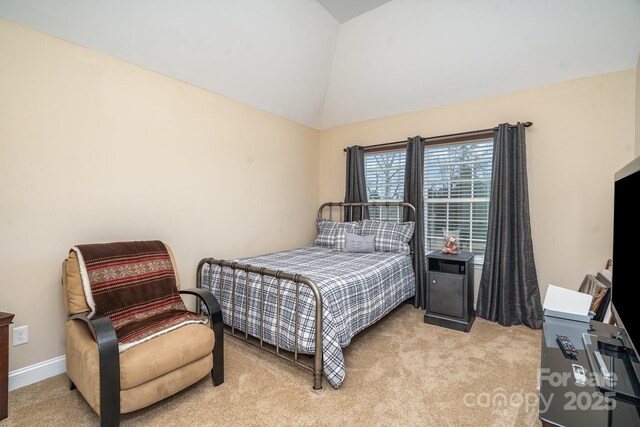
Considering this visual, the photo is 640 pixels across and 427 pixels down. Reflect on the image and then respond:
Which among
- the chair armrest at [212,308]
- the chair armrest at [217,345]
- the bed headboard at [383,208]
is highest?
the bed headboard at [383,208]

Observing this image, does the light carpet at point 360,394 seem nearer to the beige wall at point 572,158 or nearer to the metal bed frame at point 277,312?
the metal bed frame at point 277,312

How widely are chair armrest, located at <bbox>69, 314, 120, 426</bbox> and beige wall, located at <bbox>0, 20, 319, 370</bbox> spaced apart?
3.56 feet

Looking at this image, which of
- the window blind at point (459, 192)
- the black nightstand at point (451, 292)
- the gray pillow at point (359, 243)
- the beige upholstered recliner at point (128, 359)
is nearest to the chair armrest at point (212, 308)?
the beige upholstered recliner at point (128, 359)

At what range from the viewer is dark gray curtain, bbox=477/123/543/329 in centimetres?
305

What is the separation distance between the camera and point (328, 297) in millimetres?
2115

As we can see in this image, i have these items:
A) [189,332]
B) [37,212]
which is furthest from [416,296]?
[37,212]

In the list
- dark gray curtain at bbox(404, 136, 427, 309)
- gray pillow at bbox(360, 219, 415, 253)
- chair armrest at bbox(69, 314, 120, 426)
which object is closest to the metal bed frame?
chair armrest at bbox(69, 314, 120, 426)

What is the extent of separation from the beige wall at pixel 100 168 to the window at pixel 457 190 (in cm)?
217

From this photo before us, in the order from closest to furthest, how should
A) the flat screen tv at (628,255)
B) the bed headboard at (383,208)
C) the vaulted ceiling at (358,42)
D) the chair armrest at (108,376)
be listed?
1. the flat screen tv at (628,255)
2. the chair armrest at (108,376)
3. the vaulted ceiling at (358,42)
4. the bed headboard at (383,208)

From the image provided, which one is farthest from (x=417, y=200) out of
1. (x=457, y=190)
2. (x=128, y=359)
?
(x=128, y=359)

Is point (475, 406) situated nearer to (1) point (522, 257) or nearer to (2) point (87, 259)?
(1) point (522, 257)

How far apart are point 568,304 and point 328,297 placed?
59.1 inches

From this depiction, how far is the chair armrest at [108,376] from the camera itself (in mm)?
1512

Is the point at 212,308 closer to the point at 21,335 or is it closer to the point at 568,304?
the point at 21,335
